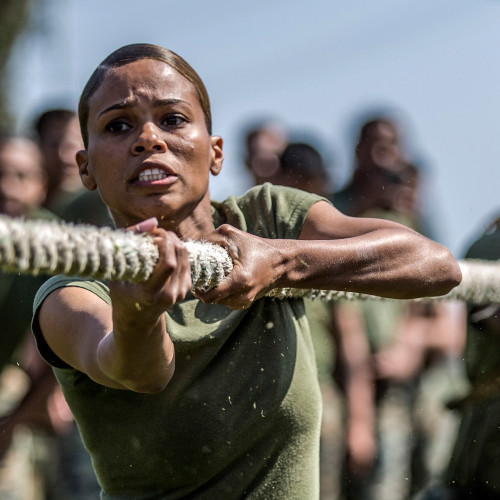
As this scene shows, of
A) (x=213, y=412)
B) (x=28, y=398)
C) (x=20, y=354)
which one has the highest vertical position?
(x=213, y=412)

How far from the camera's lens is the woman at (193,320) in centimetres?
222

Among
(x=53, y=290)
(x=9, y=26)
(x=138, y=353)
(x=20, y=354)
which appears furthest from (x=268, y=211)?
(x=9, y=26)

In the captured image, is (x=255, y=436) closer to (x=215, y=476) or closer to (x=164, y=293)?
(x=215, y=476)

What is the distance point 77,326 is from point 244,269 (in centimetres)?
48

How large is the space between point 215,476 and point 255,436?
0.14m

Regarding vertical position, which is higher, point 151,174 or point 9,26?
point 9,26

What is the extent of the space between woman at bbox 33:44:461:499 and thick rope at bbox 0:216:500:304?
37 centimetres

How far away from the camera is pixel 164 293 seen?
168 centimetres

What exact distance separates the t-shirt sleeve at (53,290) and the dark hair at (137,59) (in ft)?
1.26

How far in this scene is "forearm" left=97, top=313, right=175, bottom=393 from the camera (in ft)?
5.98

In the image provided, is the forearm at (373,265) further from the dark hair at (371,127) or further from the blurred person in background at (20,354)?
the dark hair at (371,127)

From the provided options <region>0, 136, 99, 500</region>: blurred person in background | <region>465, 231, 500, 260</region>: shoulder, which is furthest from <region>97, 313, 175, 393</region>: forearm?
<region>0, 136, 99, 500</region>: blurred person in background

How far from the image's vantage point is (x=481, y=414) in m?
3.37

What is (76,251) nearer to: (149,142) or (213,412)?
(149,142)
